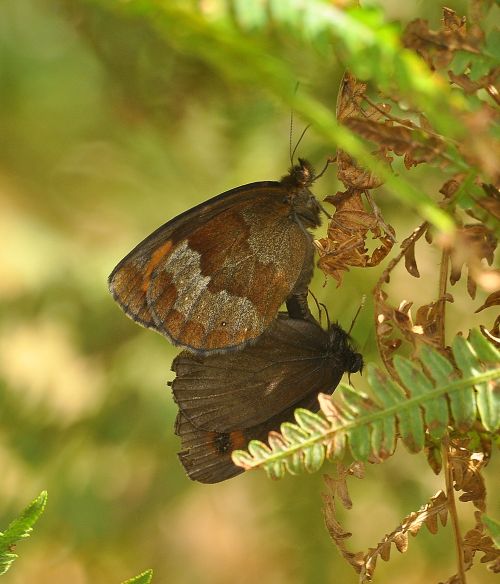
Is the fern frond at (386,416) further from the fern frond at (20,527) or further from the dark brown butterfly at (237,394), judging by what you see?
the dark brown butterfly at (237,394)

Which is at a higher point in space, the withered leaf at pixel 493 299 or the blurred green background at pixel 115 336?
the blurred green background at pixel 115 336

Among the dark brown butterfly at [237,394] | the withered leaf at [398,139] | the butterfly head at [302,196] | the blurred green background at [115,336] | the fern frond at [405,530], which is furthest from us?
the blurred green background at [115,336]

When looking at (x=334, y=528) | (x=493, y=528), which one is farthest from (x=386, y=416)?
(x=334, y=528)

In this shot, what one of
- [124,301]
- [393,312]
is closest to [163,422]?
[124,301]

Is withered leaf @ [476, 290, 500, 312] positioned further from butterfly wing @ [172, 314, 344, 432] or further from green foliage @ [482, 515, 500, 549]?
butterfly wing @ [172, 314, 344, 432]

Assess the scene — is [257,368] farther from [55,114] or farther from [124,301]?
[55,114]

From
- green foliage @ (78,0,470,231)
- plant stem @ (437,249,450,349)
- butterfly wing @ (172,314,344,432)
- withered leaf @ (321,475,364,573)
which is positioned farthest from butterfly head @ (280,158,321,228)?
green foliage @ (78,0,470,231)

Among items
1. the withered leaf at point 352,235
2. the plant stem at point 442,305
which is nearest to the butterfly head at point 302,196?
the withered leaf at point 352,235
